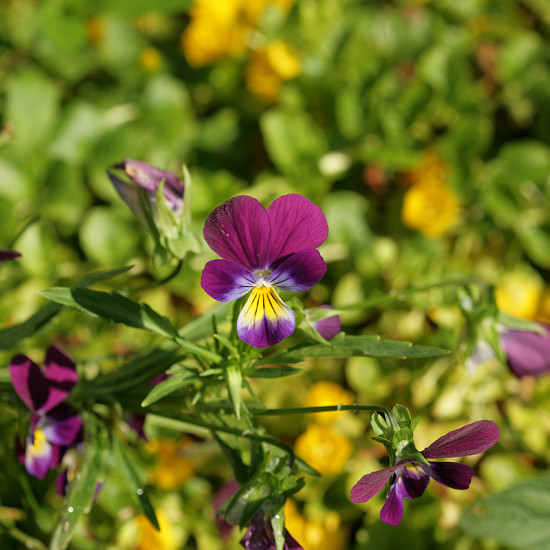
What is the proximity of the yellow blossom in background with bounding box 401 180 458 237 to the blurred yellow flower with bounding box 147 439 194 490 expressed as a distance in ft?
2.34

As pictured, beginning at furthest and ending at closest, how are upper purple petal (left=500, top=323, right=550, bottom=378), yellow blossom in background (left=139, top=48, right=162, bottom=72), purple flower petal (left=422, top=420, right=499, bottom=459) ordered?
yellow blossom in background (left=139, top=48, right=162, bottom=72), upper purple petal (left=500, top=323, right=550, bottom=378), purple flower petal (left=422, top=420, right=499, bottom=459)

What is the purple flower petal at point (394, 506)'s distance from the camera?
0.61 metres

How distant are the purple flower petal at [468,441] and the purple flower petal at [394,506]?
6 cm

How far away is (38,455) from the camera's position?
82 cm

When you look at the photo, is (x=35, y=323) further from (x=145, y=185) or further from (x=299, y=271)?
(x=299, y=271)

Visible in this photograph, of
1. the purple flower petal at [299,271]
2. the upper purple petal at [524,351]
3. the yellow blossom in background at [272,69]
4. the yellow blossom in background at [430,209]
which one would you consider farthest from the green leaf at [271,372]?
the yellow blossom in background at [272,69]

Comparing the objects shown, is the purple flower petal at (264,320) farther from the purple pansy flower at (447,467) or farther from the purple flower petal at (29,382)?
the purple flower petal at (29,382)

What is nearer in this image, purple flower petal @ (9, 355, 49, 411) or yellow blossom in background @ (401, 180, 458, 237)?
purple flower petal @ (9, 355, 49, 411)

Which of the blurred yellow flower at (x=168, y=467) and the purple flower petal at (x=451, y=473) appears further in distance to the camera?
→ the blurred yellow flower at (x=168, y=467)

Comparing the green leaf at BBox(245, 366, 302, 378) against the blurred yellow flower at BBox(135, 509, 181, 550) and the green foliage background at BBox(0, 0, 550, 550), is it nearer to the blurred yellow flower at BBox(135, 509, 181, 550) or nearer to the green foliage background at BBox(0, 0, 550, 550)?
the green foliage background at BBox(0, 0, 550, 550)

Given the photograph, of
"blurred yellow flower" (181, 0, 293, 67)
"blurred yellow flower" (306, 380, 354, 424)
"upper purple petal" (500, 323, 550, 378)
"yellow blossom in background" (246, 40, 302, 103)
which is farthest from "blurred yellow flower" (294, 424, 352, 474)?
"blurred yellow flower" (181, 0, 293, 67)

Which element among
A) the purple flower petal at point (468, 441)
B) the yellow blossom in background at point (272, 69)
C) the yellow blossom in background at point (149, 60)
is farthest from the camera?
the yellow blossom in background at point (149, 60)

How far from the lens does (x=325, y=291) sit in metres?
1.51

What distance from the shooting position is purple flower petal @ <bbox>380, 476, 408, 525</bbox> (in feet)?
1.99
